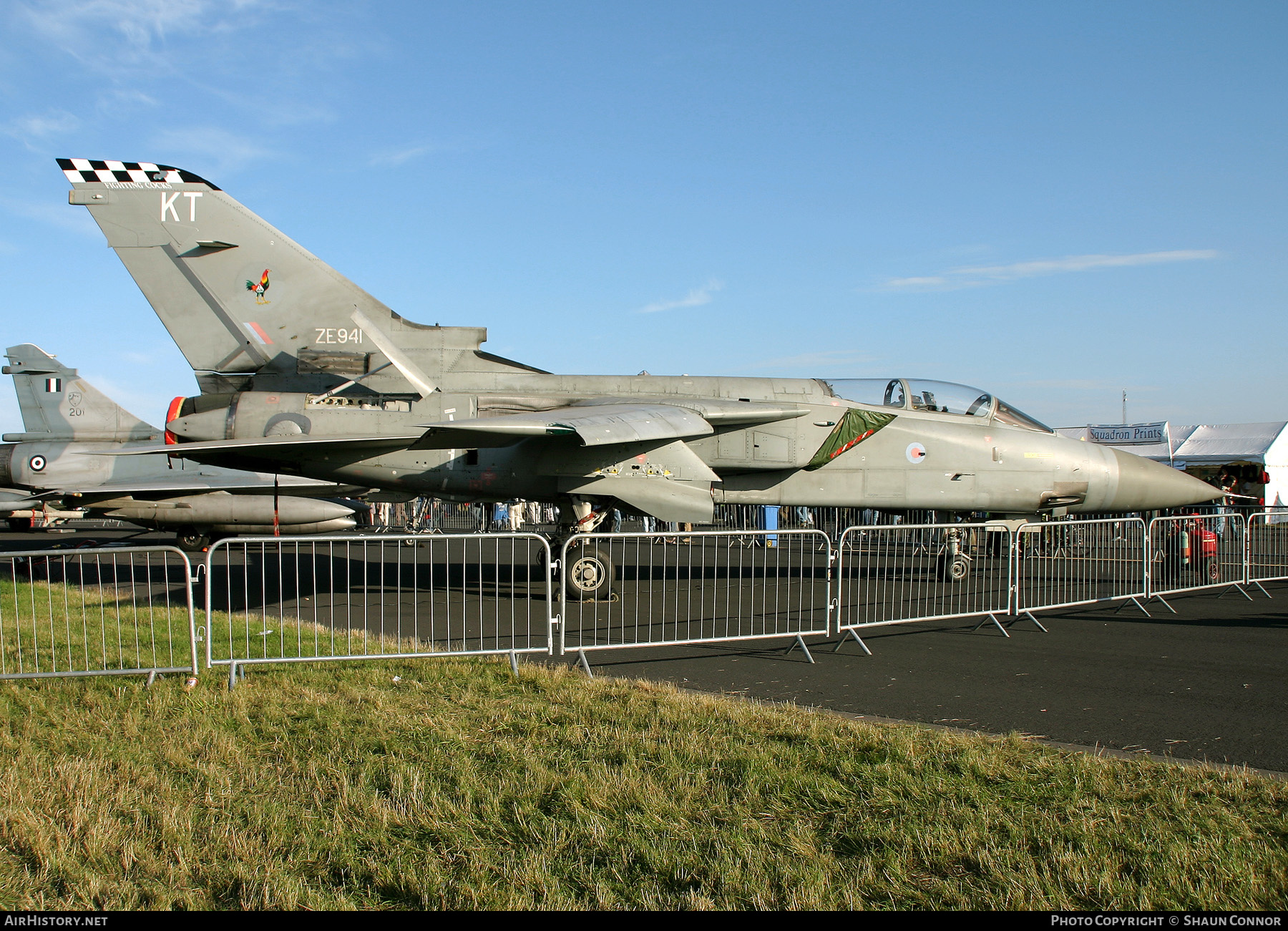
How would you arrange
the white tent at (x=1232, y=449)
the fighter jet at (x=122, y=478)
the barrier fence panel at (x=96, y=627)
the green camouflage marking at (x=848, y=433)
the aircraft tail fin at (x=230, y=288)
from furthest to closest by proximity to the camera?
the white tent at (x=1232, y=449)
the fighter jet at (x=122, y=478)
the green camouflage marking at (x=848, y=433)
the aircraft tail fin at (x=230, y=288)
the barrier fence panel at (x=96, y=627)

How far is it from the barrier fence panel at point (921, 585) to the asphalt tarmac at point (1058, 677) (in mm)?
282

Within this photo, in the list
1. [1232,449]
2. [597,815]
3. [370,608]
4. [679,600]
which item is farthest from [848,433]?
[1232,449]

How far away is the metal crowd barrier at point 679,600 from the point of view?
7262 mm

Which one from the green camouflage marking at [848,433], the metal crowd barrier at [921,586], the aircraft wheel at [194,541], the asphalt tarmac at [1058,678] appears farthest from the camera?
the aircraft wheel at [194,541]

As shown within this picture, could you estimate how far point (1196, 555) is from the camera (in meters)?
12.6

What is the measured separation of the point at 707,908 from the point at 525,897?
581mm

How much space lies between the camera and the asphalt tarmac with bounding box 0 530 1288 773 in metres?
4.94

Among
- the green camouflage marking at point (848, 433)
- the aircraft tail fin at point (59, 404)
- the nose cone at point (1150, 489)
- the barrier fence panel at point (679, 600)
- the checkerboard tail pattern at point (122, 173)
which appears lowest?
the barrier fence panel at point (679, 600)

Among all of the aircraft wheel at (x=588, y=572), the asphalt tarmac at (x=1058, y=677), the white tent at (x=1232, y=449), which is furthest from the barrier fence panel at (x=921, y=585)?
the white tent at (x=1232, y=449)

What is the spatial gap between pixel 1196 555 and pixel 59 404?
81.2 feet

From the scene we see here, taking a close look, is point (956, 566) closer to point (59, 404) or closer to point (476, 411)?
point (476, 411)

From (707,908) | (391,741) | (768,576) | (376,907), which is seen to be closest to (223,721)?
(391,741)

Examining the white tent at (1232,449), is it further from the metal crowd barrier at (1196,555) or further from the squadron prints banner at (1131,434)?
the metal crowd barrier at (1196,555)

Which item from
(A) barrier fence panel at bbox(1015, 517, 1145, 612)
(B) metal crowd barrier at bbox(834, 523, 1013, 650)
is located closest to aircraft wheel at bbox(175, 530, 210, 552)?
(B) metal crowd barrier at bbox(834, 523, 1013, 650)
